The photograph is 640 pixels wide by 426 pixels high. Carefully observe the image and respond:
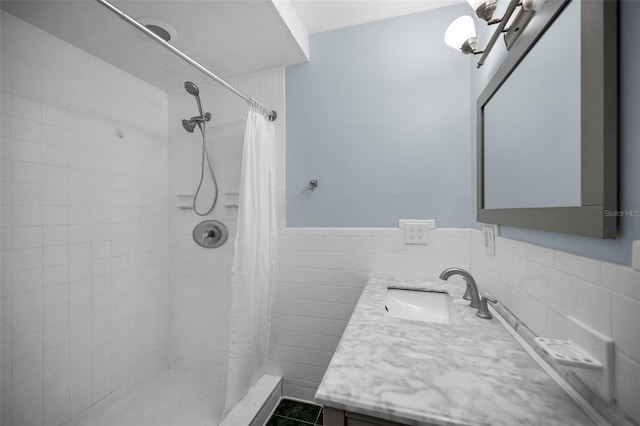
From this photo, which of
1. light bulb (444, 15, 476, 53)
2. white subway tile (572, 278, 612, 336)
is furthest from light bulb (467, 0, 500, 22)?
white subway tile (572, 278, 612, 336)

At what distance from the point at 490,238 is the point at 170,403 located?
210cm

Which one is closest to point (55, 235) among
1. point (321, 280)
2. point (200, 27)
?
point (200, 27)

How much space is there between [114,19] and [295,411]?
2401 millimetres

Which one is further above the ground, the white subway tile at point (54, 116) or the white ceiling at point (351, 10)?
the white ceiling at point (351, 10)

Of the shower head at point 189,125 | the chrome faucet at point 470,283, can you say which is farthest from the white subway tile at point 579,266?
the shower head at point 189,125

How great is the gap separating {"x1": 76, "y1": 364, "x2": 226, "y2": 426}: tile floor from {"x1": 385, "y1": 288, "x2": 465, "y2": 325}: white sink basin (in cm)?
124

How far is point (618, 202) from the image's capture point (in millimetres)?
440

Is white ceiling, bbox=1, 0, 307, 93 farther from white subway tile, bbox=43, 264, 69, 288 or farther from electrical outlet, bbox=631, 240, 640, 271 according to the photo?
electrical outlet, bbox=631, 240, 640, 271

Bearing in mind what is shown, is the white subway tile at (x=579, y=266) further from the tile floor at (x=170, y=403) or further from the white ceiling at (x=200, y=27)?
the tile floor at (x=170, y=403)

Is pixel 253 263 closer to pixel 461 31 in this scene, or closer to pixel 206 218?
pixel 206 218

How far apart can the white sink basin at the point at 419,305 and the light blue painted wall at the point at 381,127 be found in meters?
0.41

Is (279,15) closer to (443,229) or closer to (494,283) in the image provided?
(443,229)

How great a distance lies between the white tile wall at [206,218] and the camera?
178 cm

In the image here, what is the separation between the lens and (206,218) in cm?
186
